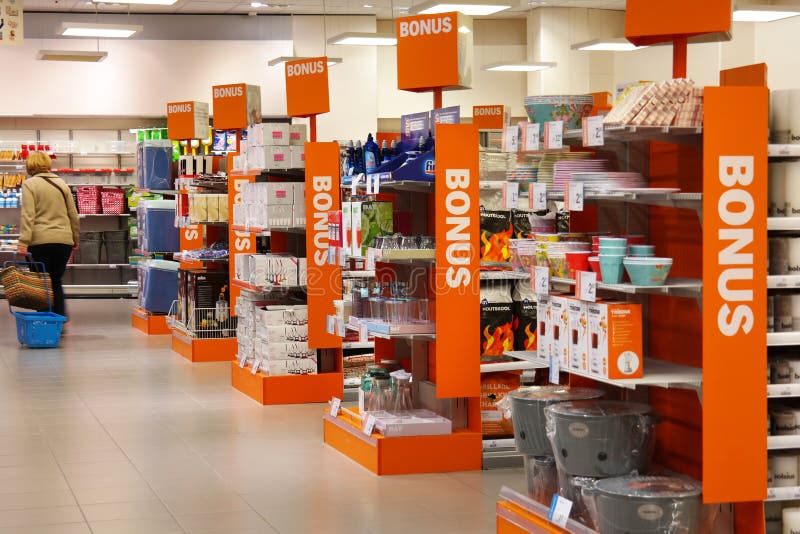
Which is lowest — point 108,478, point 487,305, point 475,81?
point 108,478

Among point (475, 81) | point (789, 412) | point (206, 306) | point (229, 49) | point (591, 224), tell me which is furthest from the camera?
point (475, 81)

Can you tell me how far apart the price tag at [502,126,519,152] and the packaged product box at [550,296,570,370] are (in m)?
0.68

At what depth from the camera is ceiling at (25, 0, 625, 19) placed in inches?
633

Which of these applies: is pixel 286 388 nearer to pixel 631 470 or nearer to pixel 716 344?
pixel 631 470

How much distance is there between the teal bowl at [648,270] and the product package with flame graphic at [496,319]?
2.06 metres

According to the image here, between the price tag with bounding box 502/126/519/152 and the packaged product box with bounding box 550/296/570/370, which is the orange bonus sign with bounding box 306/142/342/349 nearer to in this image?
the price tag with bounding box 502/126/519/152

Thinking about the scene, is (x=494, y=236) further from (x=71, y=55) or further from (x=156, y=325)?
(x=71, y=55)

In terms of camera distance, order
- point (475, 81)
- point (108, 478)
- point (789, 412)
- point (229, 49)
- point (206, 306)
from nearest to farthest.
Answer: point (789, 412)
point (108, 478)
point (206, 306)
point (229, 49)
point (475, 81)

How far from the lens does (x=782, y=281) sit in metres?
3.65

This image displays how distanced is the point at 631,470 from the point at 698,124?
3.93 ft

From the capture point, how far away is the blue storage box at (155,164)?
12.0 meters

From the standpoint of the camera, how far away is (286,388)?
7820mm

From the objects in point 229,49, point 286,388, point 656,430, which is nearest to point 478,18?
point 229,49

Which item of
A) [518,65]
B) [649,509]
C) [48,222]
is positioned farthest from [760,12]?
[649,509]
